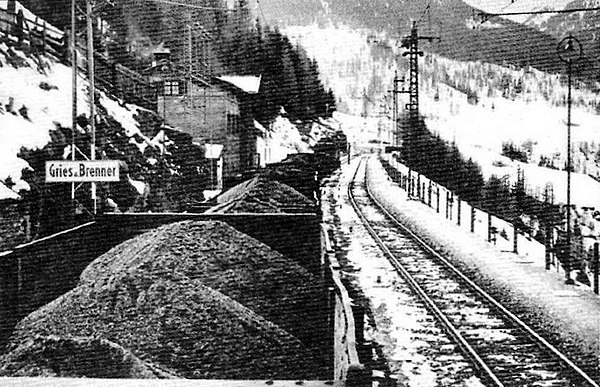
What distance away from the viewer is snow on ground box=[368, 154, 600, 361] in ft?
18.4

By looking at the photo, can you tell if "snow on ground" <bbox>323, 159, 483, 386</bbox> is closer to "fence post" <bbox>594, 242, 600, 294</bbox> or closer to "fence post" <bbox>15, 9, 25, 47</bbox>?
"fence post" <bbox>594, 242, 600, 294</bbox>

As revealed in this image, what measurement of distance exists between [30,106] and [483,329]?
6.46 meters

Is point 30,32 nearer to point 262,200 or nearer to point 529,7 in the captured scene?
point 262,200

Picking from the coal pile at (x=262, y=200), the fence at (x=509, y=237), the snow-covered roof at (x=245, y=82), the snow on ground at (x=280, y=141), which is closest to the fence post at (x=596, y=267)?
the fence at (x=509, y=237)

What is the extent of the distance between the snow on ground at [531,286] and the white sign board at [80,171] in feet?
12.2

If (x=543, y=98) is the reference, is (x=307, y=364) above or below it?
below

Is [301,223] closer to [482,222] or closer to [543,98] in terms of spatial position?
[543,98]

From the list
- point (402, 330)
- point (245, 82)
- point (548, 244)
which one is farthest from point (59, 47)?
point (245, 82)

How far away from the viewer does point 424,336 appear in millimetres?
5504

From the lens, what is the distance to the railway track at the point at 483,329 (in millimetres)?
4547

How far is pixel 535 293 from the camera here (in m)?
6.75

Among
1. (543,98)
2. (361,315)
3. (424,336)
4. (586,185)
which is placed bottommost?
(424,336)

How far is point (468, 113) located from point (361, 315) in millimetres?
5582

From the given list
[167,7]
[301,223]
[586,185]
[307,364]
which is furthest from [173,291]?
[167,7]
